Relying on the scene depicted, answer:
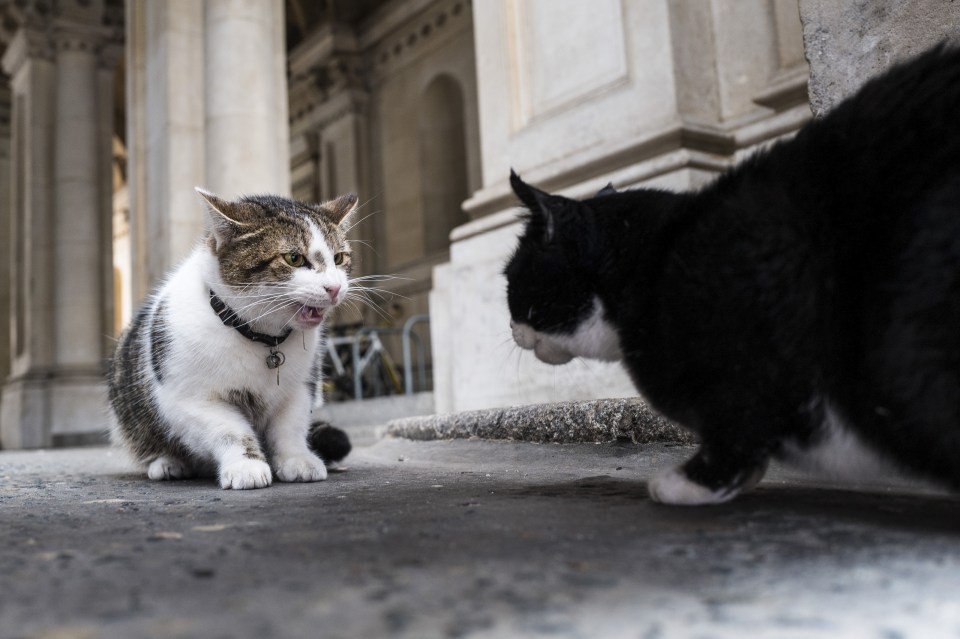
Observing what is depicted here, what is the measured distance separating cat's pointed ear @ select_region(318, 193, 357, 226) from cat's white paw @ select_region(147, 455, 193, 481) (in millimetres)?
1006

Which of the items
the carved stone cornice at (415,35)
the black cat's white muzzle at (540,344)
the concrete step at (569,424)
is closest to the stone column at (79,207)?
the carved stone cornice at (415,35)

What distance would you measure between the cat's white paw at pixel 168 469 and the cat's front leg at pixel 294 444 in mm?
399

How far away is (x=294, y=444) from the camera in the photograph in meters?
2.68

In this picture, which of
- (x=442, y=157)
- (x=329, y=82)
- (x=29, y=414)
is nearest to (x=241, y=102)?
(x=29, y=414)

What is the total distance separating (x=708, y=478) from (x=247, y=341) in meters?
1.53

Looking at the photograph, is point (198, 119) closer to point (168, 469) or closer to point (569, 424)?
point (168, 469)

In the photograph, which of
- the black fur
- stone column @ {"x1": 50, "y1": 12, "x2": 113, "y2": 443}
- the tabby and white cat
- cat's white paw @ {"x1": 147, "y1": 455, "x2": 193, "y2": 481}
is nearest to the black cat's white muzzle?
the tabby and white cat

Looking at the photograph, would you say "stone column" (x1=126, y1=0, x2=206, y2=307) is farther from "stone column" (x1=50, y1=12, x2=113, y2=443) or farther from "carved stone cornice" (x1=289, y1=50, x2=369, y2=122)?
"carved stone cornice" (x1=289, y1=50, x2=369, y2=122)

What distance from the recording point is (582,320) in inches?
70.3

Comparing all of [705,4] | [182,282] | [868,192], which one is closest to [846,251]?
[868,192]

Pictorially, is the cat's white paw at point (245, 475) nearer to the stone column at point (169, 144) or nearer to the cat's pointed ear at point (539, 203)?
the cat's pointed ear at point (539, 203)

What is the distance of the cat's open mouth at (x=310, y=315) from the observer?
2496 millimetres

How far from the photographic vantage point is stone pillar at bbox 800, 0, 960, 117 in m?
2.15

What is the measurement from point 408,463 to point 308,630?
2.49 meters
